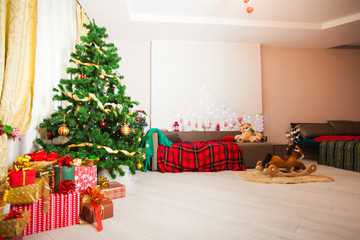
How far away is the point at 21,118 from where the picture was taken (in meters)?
1.64

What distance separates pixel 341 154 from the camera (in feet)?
10.8

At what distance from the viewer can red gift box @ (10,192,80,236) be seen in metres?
1.14

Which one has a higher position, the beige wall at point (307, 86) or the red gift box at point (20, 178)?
the beige wall at point (307, 86)

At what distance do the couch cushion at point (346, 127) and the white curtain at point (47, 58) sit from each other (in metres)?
5.44

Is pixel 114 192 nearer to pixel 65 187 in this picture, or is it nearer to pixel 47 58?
pixel 65 187

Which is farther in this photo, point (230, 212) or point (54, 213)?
point (230, 212)

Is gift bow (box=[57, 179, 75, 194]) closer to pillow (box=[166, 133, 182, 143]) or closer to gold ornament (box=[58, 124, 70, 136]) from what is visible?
gold ornament (box=[58, 124, 70, 136])

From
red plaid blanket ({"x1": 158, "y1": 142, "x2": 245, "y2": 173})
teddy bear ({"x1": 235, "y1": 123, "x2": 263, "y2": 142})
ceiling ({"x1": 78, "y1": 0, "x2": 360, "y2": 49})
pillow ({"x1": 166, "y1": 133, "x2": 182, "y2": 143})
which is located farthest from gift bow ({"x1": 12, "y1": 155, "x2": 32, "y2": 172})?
teddy bear ({"x1": 235, "y1": 123, "x2": 263, "y2": 142})

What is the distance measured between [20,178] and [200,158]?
7.72 feet

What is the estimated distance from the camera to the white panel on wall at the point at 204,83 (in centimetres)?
451

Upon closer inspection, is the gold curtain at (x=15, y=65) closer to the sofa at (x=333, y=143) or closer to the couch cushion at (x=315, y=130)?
the sofa at (x=333, y=143)

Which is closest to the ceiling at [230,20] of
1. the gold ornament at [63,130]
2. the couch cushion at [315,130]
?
the couch cushion at [315,130]

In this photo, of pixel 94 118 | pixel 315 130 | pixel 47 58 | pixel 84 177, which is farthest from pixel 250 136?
pixel 47 58

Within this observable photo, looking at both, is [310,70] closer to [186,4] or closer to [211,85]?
[211,85]
